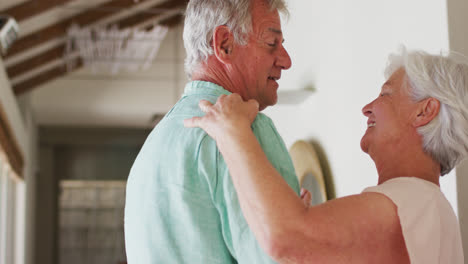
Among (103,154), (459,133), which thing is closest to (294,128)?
(459,133)

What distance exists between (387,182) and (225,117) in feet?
1.46

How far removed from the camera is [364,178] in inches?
88.4

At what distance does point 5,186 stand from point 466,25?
19.0 ft

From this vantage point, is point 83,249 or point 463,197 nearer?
point 463,197

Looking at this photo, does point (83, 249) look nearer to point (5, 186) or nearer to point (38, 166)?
point (38, 166)

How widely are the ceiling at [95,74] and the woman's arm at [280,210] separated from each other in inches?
229

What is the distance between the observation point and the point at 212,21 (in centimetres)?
150

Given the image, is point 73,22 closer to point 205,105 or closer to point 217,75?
point 217,75

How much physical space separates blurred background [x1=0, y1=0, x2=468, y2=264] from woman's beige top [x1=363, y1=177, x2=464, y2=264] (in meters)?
0.28

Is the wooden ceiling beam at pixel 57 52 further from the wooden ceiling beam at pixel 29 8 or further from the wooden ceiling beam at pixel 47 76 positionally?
the wooden ceiling beam at pixel 29 8

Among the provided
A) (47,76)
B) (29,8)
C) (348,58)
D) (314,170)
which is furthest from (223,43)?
(47,76)

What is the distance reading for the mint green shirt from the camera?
128 cm

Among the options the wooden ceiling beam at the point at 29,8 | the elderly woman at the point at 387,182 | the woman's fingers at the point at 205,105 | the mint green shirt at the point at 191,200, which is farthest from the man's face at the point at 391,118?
the wooden ceiling beam at the point at 29,8

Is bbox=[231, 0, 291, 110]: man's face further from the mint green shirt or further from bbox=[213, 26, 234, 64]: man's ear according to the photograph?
the mint green shirt
